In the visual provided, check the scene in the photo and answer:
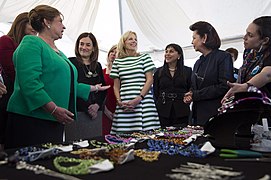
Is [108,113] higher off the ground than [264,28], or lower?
lower

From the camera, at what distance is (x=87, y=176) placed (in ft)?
2.21

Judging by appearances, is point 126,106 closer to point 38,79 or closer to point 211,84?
point 211,84

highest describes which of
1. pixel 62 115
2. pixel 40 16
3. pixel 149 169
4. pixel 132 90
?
pixel 40 16

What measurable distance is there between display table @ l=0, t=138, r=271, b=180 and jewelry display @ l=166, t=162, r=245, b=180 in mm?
20

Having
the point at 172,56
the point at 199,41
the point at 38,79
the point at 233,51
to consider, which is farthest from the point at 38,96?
the point at 233,51

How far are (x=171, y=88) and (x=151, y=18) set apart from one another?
1487 millimetres

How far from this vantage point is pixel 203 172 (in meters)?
0.67

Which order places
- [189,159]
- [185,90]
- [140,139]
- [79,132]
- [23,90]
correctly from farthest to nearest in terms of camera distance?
1. [185,90]
2. [79,132]
3. [23,90]
4. [140,139]
5. [189,159]

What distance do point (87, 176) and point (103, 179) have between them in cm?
4

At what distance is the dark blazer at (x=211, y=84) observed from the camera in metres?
1.90

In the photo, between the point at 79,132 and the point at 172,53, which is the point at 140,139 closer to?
the point at 79,132

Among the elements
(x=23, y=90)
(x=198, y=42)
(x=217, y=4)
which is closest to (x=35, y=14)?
(x=23, y=90)

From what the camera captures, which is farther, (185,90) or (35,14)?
(185,90)

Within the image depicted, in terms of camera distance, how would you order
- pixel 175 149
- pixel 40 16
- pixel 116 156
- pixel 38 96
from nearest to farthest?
pixel 116 156
pixel 175 149
pixel 38 96
pixel 40 16
